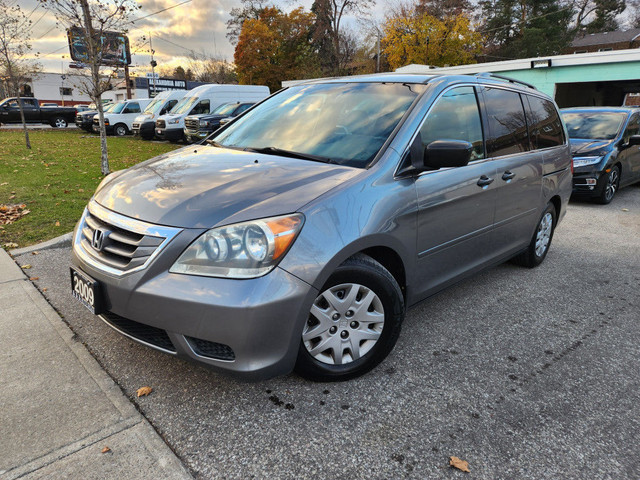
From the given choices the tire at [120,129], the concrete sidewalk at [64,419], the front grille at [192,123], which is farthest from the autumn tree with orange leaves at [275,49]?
the concrete sidewalk at [64,419]

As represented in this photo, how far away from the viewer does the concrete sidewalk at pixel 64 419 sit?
192 centimetres

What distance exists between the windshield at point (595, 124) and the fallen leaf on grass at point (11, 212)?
922cm

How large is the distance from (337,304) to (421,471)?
2.79ft

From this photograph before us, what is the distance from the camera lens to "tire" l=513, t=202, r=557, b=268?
443 centimetres

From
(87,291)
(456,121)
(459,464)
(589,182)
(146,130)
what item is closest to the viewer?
(459,464)

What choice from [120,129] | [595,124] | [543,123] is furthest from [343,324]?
[120,129]

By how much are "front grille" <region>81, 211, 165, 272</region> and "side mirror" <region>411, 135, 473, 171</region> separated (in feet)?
5.12

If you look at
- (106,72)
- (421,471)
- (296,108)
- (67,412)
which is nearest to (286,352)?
(421,471)

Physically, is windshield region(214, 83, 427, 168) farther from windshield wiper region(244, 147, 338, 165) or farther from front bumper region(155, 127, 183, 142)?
front bumper region(155, 127, 183, 142)

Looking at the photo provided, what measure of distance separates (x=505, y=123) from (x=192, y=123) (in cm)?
1471

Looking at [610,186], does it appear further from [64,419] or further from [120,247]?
[64,419]

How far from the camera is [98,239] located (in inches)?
94.2

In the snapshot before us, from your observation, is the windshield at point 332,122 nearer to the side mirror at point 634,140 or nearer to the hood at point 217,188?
the hood at point 217,188

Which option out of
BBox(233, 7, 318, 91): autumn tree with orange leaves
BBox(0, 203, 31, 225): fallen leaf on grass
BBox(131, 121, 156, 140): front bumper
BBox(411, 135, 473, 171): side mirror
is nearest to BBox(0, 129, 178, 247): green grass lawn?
BBox(0, 203, 31, 225): fallen leaf on grass
